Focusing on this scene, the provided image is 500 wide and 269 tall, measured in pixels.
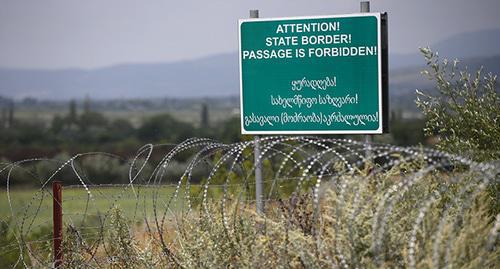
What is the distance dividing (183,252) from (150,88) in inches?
4096

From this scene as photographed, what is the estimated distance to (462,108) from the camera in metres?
10.8

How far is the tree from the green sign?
0.52 meters

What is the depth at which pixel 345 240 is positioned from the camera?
7645 mm

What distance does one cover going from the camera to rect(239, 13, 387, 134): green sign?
37.3ft

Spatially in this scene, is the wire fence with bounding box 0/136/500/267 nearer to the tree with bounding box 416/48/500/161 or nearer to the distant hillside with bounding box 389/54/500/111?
the tree with bounding box 416/48/500/161

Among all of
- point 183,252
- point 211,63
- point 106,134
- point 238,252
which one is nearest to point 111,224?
point 183,252

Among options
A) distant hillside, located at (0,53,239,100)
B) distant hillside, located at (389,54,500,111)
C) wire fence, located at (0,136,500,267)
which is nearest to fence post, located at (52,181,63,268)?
wire fence, located at (0,136,500,267)

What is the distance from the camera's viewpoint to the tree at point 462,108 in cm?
1049

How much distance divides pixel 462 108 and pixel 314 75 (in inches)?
64.4

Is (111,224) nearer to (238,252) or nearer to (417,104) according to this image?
(238,252)

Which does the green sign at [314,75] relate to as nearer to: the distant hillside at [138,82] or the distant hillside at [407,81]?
the distant hillside at [407,81]

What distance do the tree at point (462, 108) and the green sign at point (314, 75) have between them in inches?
20.4

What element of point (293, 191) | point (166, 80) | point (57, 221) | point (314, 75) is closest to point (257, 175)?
point (314, 75)

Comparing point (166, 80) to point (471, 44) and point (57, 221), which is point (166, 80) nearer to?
point (471, 44)
